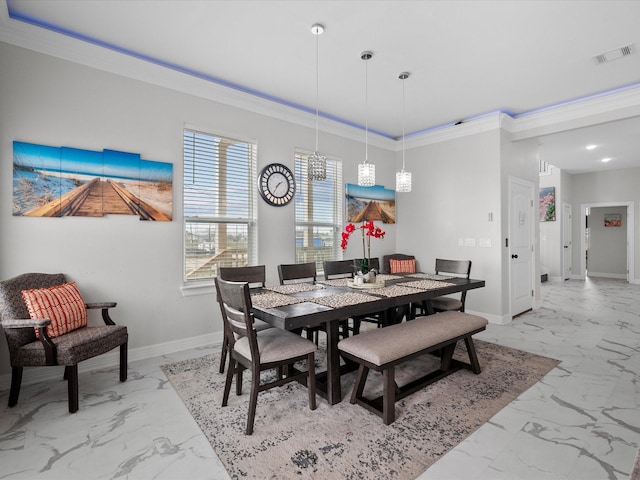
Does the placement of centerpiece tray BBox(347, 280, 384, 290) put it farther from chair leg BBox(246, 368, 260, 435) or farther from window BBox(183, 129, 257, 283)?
window BBox(183, 129, 257, 283)

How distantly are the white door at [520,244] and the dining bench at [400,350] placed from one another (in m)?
2.28

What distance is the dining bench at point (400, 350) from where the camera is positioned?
2115 millimetres

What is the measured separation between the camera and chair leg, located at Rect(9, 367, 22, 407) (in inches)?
89.5

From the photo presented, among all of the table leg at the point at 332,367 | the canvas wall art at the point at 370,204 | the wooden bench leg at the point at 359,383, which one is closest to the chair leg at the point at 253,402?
the table leg at the point at 332,367

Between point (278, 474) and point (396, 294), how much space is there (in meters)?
1.42

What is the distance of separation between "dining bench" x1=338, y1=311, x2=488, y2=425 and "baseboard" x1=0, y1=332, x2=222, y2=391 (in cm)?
187

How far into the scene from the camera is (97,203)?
292 cm

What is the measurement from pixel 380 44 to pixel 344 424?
2.99m

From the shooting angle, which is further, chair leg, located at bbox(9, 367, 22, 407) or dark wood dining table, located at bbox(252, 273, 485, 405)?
chair leg, located at bbox(9, 367, 22, 407)

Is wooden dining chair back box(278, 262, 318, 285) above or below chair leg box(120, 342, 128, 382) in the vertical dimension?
above

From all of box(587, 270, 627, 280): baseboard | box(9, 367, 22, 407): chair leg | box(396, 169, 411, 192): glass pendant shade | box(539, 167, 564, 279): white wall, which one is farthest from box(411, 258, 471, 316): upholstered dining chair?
box(587, 270, 627, 280): baseboard

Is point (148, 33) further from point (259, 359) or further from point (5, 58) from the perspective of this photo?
point (259, 359)

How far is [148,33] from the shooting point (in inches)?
108

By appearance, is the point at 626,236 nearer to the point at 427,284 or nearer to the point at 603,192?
the point at 603,192
